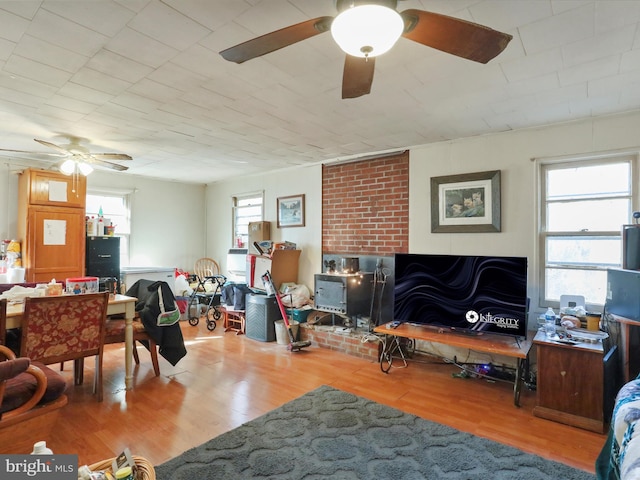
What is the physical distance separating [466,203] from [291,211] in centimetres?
250

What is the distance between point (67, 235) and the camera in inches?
180

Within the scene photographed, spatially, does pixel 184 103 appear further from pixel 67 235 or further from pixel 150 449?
pixel 67 235

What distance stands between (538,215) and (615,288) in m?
0.93

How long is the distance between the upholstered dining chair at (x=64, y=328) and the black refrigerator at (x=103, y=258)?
2.25 m

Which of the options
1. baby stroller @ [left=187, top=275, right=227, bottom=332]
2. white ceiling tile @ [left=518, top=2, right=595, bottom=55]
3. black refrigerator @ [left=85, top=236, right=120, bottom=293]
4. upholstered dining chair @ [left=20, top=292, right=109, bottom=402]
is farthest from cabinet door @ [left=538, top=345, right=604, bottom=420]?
black refrigerator @ [left=85, top=236, right=120, bottom=293]

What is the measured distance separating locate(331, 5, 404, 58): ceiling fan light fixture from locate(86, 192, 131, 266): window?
5.25 metres

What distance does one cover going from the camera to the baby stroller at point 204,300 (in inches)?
215

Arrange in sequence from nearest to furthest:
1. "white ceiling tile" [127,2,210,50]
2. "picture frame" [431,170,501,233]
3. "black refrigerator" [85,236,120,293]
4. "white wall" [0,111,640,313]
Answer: "white ceiling tile" [127,2,210,50] → "white wall" [0,111,640,313] → "picture frame" [431,170,501,233] → "black refrigerator" [85,236,120,293]

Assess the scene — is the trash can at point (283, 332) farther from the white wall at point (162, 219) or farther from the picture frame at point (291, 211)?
the white wall at point (162, 219)

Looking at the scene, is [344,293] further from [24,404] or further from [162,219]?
[162,219]

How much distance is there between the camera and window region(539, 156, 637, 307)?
9.86ft

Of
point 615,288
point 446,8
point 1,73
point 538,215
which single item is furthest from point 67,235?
point 615,288

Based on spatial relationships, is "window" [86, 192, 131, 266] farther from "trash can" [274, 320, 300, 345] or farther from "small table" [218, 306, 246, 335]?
"trash can" [274, 320, 300, 345]

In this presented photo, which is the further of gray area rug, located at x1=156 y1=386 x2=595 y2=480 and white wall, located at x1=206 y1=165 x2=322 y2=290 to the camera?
white wall, located at x1=206 y1=165 x2=322 y2=290
